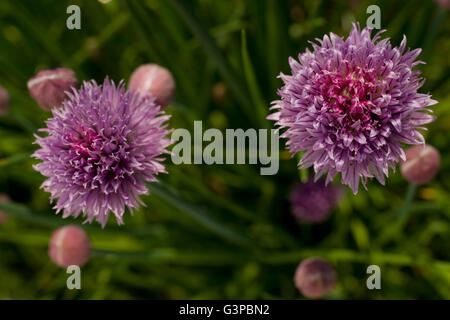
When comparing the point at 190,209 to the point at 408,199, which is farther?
the point at 408,199

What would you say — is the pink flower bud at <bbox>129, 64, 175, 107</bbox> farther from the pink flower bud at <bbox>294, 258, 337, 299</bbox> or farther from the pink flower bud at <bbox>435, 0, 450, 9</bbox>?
the pink flower bud at <bbox>435, 0, 450, 9</bbox>

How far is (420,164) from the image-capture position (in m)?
0.98

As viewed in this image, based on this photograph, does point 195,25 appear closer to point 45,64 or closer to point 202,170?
point 202,170

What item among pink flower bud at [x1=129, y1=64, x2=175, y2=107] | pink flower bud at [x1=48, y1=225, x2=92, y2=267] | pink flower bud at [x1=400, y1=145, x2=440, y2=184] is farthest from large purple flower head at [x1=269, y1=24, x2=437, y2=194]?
pink flower bud at [x1=48, y1=225, x2=92, y2=267]

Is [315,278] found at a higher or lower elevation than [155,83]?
lower

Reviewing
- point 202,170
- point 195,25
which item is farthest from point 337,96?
point 202,170

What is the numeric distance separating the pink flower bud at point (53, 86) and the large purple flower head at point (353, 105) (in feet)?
1.69

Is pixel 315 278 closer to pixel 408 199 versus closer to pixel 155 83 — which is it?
pixel 408 199

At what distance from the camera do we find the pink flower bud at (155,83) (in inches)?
38.7

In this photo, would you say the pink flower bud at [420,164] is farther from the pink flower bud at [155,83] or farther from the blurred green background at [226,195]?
the pink flower bud at [155,83]

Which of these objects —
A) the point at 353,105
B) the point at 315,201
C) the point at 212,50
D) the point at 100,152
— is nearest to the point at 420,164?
the point at 353,105

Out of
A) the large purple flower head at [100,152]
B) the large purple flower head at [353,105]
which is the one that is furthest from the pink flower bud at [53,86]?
the large purple flower head at [353,105]

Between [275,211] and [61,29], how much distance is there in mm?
1218

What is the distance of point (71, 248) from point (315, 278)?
0.63 meters
